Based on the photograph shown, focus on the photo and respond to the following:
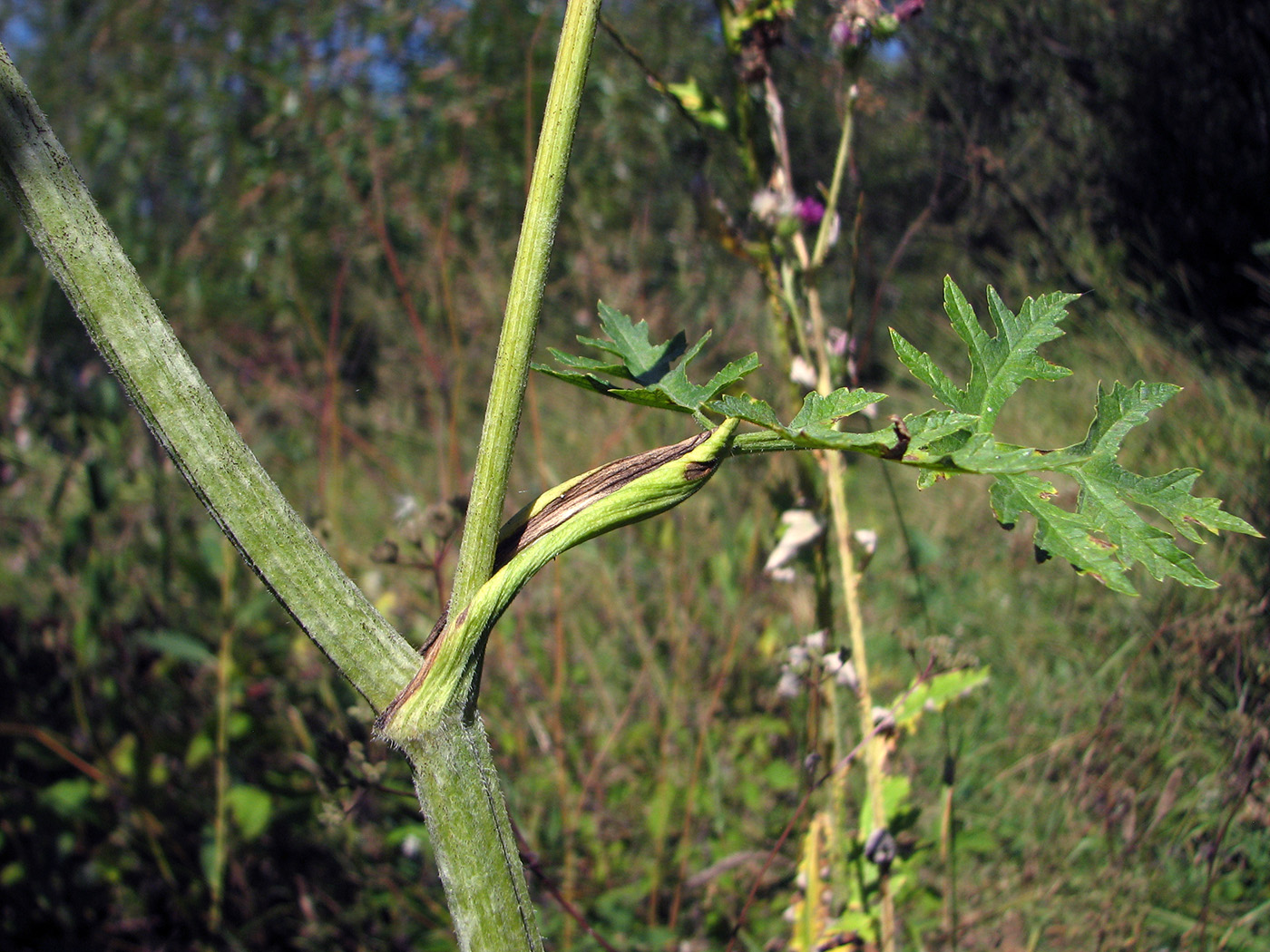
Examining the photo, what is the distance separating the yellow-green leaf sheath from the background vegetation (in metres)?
0.48

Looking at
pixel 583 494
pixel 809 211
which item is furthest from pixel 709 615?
pixel 583 494

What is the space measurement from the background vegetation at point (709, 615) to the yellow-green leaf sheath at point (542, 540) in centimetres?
48

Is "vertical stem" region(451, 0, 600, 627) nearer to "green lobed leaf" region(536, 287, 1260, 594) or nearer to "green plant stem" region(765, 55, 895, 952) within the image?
"green lobed leaf" region(536, 287, 1260, 594)

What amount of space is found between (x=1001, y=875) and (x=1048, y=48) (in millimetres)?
3010

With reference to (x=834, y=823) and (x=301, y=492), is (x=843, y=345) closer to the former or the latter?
(x=834, y=823)

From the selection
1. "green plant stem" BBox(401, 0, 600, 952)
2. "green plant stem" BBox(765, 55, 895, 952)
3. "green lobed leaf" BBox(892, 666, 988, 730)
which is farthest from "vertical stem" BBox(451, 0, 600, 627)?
"green lobed leaf" BBox(892, 666, 988, 730)

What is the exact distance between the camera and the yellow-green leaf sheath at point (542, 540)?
Result: 54 cm

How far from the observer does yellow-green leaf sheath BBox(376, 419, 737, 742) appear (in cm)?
54

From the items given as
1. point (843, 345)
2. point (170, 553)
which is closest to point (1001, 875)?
point (843, 345)

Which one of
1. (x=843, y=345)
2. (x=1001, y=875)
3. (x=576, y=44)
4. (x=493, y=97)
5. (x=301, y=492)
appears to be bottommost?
(x=1001, y=875)

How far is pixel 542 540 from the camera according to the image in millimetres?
555

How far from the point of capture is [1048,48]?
3.28 metres

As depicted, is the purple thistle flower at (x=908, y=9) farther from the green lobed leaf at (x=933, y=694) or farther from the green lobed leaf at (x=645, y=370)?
the green lobed leaf at (x=933, y=694)

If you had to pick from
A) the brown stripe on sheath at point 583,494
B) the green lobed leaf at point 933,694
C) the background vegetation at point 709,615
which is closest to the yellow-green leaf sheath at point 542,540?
the brown stripe on sheath at point 583,494
